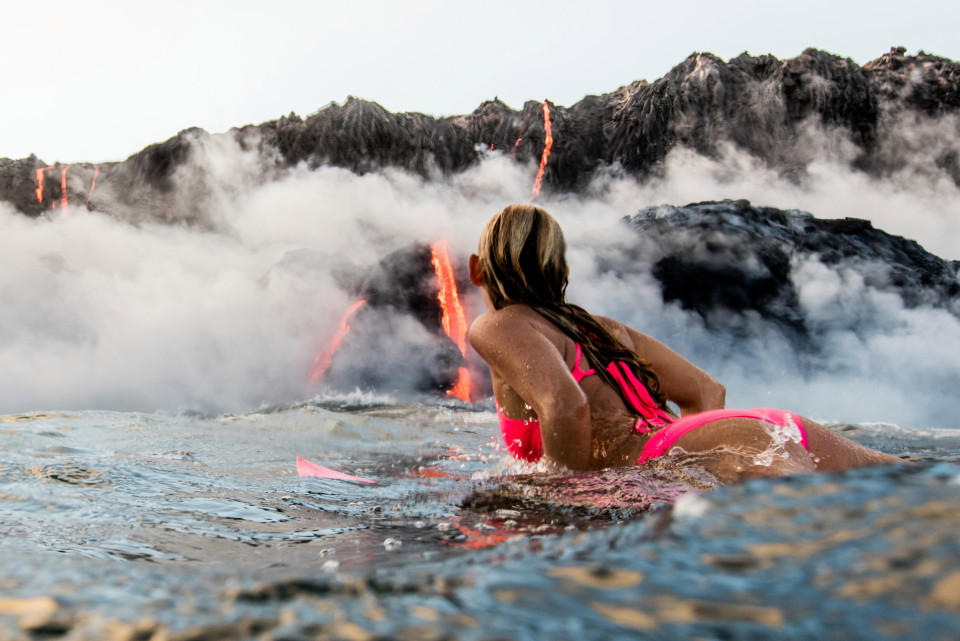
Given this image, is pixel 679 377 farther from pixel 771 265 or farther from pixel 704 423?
pixel 771 265

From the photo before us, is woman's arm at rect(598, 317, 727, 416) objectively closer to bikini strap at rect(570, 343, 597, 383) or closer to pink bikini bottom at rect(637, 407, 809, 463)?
bikini strap at rect(570, 343, 597, 383)

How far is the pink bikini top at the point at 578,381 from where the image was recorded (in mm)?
2748

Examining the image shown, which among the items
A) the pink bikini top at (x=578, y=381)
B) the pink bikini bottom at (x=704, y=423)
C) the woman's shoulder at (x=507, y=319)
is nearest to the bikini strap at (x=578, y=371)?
the pink bikini top at (x=578, y=381)

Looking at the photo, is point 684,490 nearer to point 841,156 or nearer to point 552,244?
point 552,244

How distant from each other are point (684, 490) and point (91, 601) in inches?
73.4

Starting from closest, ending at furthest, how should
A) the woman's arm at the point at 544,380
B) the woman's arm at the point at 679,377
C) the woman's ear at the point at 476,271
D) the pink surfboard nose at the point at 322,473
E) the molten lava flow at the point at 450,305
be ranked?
1. the woman's arm at the point at 544,380
2. the woman's ear at the point at 476,271
3. the woman's arm at the point at 679,377
4. the pink surfboard nose at the point at 322,473
5. the molten lava flow at the point at 450,305

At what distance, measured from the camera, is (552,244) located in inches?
112

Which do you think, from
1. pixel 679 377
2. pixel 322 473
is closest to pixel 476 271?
pixel 679 377

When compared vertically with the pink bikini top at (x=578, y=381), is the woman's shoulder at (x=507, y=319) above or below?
above

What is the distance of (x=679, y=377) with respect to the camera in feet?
10.6

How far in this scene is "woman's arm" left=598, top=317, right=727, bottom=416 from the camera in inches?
128

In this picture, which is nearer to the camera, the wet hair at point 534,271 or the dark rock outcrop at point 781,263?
the wet hair at point 534,271

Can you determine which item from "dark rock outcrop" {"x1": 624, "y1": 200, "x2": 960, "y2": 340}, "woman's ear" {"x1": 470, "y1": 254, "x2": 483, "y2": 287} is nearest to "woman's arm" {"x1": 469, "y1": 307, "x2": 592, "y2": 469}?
"woman's ear" {"x1": 470, "y1": 254, "x2": 483, "y2": 287}

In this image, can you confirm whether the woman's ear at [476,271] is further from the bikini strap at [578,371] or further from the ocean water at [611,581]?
the ocean water at [611,581]
